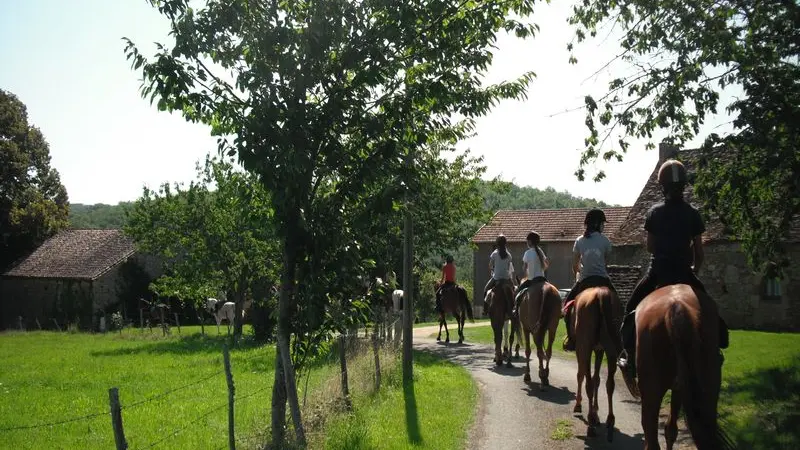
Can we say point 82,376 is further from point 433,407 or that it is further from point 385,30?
point 385,30

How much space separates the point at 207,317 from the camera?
48125 millimetres

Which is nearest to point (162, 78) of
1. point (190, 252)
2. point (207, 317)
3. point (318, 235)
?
point (318, 235)

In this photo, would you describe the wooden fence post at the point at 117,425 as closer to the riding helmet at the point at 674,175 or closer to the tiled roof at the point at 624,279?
the riding helmet at the point at 674,175

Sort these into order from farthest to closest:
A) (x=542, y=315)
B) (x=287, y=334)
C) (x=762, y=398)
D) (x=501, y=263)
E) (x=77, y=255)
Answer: (x=77, y=255)
(x=501, y=263)
(x=542, y=315)
(x=762, y=398)
(x=287, y=334)

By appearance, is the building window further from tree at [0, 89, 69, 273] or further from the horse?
tree at [0, 89, 69, 273]

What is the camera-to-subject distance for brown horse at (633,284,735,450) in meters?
5.47

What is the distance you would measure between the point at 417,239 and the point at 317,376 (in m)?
8.13

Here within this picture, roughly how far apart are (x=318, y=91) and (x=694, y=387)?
482 cm

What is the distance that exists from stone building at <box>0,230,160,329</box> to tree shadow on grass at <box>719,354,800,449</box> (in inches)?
1638

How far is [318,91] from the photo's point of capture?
7723mm

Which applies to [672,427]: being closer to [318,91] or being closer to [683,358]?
[683,358]

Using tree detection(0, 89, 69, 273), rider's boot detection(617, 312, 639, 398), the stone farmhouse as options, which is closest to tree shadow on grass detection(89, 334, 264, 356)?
the stone farmhouse

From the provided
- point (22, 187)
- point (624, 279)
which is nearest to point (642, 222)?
point (624, 279)

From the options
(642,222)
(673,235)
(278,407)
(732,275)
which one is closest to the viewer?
(673,235)
